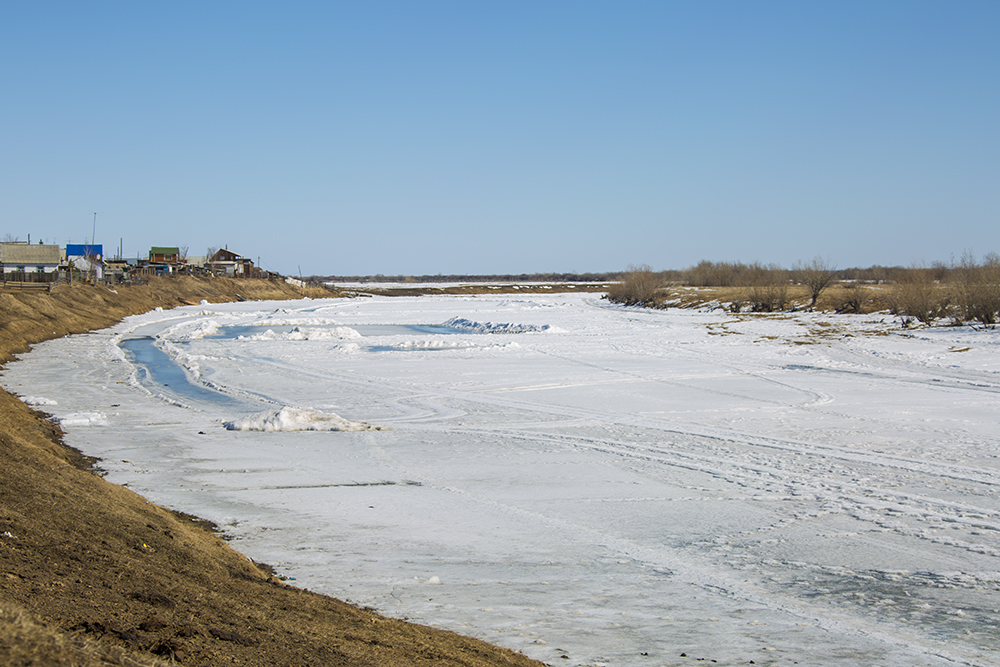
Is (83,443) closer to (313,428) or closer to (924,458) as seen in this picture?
(313,428)

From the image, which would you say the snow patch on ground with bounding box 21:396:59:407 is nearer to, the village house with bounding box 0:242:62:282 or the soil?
the soil

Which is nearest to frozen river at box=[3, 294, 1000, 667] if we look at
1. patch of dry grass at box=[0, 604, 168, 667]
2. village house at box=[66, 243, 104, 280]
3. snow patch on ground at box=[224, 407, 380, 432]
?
snow patch on ground at box=[224, 407, 380, 432]

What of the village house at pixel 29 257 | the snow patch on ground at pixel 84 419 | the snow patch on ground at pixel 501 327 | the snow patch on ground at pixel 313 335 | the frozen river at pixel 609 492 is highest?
the village house at pixel 29 257

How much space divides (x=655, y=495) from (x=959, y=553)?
3161mm

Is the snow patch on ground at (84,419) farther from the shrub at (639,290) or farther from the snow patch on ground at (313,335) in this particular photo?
the shrub at (639,290)

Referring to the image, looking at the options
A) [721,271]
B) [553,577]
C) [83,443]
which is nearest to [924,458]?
[553,577]

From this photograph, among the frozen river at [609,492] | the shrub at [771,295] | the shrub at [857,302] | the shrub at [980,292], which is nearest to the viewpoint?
the frozen river at [609,492]

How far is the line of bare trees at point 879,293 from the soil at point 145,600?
33.9m

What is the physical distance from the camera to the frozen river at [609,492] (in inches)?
229

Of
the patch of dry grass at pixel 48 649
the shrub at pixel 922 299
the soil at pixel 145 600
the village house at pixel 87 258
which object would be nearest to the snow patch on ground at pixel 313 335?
the shrub at pixel 922 299

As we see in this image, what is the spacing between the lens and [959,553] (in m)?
7.22

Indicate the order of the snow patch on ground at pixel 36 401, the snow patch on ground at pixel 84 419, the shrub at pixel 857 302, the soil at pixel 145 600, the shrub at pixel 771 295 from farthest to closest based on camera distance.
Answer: the shrub at pixel 771 295, the shrub at pixel 857 302, the snow patch on ground at pixel 36 401, the snow patch on ground at pixel 84 419, the soil at pixel 145 600

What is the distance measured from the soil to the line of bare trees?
111 ft

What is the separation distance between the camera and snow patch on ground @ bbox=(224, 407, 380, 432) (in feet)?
43.5
